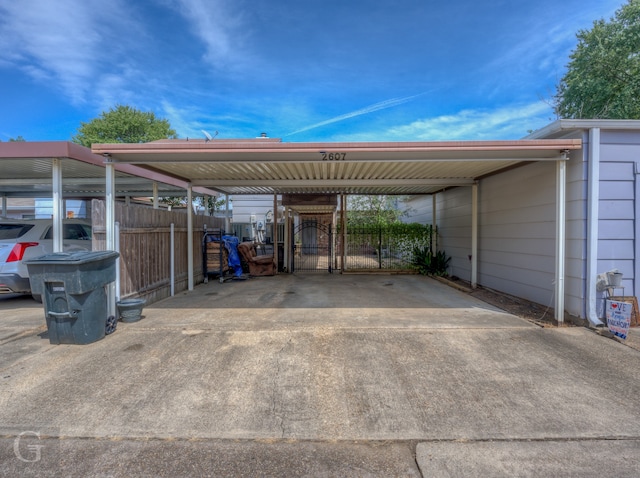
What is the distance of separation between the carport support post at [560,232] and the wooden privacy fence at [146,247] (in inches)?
283

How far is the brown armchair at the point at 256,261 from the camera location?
11.1 m

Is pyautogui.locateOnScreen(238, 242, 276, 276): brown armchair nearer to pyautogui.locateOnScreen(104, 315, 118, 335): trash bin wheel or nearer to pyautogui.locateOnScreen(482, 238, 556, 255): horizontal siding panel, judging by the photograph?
pyautogui.locateOnScreen(104, 315, 118, 335): trash bin wheel

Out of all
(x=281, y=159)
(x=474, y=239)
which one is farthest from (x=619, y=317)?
(x=281, y=159)

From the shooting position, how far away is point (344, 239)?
12.0 meters

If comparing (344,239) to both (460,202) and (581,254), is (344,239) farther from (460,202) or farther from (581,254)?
(581,254)

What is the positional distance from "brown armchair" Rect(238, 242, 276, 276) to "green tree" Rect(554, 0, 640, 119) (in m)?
13.7

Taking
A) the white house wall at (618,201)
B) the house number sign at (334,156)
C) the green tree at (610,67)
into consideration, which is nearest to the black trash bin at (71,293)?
the house number sign at (334,156)

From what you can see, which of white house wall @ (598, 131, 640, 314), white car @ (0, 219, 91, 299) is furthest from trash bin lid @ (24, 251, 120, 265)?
white house wall @ (598, 131, 640, 314)

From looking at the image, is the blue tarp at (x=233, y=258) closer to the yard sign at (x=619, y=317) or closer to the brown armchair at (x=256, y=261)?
the brown armchair at (x=256, y=261)

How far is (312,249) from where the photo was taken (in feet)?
57.8

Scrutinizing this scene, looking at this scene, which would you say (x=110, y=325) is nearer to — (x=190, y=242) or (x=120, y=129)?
(x=190, y=242)

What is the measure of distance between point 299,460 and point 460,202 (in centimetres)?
926

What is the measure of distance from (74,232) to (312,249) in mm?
11463

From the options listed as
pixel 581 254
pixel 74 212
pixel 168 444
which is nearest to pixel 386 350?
pixel 168 444
